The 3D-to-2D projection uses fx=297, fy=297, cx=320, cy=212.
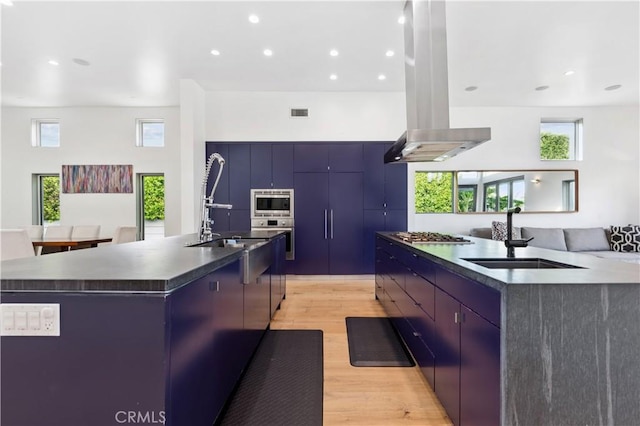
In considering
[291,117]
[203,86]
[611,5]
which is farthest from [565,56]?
[203,86]

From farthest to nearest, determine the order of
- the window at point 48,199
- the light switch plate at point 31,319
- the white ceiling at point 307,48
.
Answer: the window at point 48,199
the white ceiling at point 307,48
the light switch plate at point 31,319

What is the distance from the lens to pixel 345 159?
5.25m

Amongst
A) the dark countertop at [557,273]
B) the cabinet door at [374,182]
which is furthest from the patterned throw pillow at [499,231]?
the dark countertop at [557,273]

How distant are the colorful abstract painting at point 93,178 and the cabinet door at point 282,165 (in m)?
3.40

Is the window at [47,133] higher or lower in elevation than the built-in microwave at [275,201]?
higher

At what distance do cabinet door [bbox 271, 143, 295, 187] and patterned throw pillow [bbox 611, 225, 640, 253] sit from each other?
5.79 metres

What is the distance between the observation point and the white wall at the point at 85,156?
6.22m

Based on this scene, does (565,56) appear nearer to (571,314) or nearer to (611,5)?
(611,5)

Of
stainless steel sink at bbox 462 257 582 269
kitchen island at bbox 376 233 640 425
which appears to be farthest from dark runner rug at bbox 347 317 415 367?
kitchen island at bbox 376 233 640 425

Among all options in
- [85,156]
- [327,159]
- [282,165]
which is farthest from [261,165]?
[85,156]

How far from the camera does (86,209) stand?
6.25m

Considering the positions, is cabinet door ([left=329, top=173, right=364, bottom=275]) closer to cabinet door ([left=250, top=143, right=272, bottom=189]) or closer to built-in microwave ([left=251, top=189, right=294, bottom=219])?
built-in microwave ([left=251, top=189, right=294, bottom=219])

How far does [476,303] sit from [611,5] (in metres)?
3.88

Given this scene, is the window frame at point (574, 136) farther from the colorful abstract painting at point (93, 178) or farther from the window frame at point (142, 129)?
the colorful abstract painting at point (93, 178)
